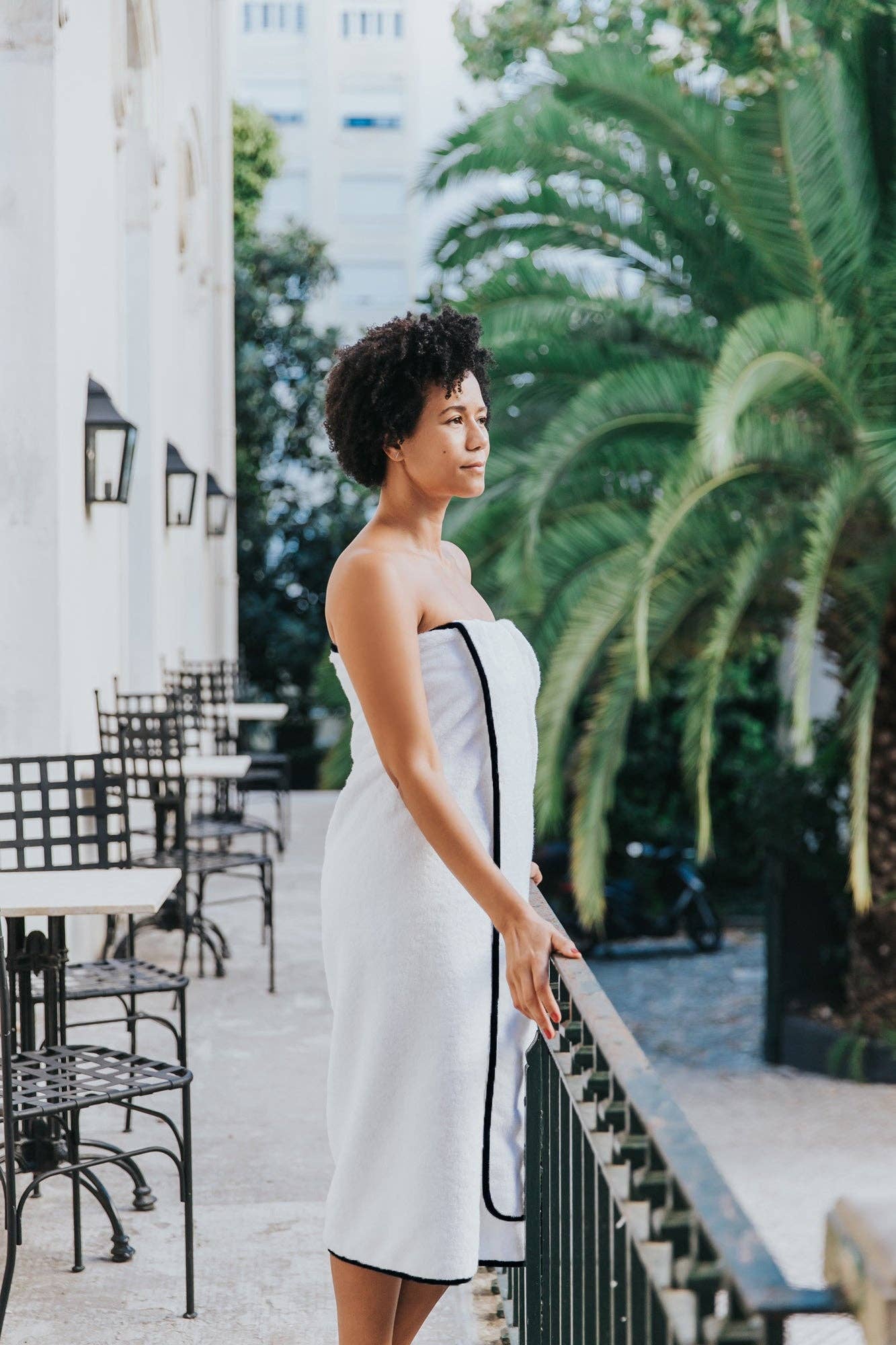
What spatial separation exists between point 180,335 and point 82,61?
5.83m

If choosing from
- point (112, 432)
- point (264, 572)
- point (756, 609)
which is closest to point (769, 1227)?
point (756, 609)

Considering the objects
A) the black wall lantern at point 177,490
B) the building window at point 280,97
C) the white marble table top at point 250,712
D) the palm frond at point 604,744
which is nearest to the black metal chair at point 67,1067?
the palm frond at point 604,744

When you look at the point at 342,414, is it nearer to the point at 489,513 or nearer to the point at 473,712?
the point at 473,712

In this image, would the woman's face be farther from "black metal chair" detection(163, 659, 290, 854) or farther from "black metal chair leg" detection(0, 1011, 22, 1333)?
"black metal chair" detection(163, 659, 290, 854)

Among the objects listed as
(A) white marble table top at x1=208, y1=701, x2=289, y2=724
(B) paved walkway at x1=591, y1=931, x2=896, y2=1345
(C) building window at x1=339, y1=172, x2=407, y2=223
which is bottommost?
(B) paved walkway at x1=591, y1=931, x2=896, y2=1345

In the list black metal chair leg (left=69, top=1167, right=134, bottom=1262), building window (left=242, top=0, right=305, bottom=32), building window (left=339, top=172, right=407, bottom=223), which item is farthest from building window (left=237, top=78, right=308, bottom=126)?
black metal chair leg (left=69, top=1167, right=134, bottom=1262)

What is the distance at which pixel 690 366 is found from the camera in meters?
8.34

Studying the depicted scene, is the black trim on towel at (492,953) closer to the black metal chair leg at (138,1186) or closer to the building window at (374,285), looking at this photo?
the black metal chair leg at (138,1186)

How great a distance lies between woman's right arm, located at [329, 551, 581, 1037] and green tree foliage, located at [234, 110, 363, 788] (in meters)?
18.1

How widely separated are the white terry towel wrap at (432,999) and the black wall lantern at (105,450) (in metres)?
4.50

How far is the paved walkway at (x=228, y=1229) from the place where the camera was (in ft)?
10.4

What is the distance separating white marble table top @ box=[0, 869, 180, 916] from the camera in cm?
322

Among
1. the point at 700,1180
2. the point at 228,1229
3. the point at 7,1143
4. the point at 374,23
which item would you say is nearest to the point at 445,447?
the point at 700,1180

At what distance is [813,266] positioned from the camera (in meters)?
8.01
